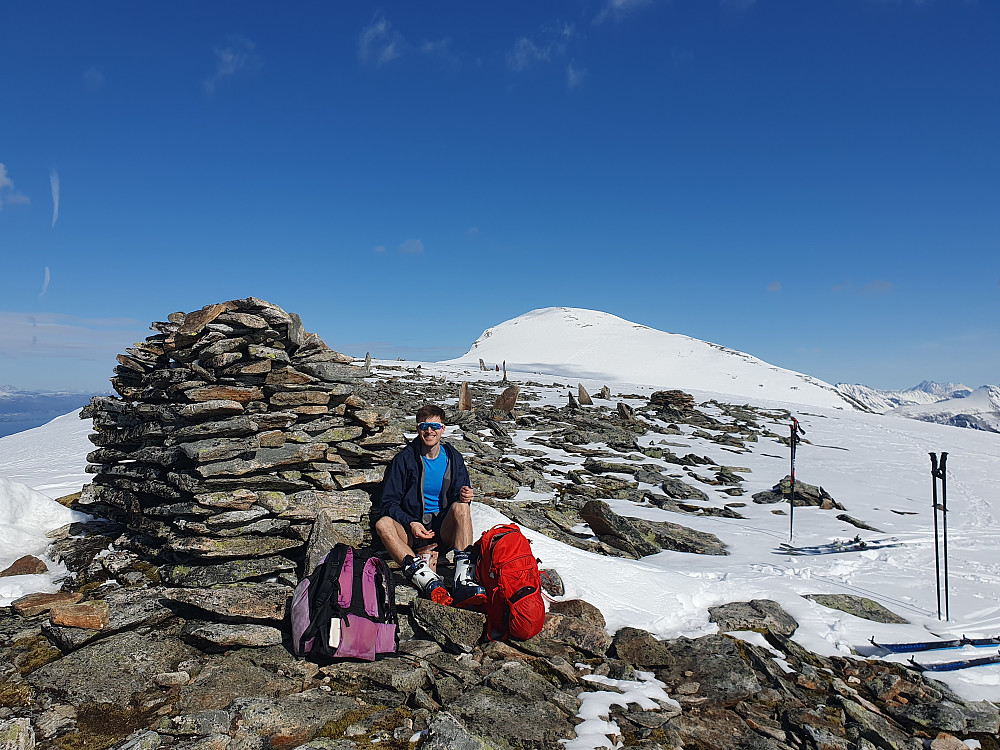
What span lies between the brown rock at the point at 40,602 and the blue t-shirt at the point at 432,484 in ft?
13.2

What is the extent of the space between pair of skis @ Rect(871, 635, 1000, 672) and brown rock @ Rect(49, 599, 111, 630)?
30.0 feet

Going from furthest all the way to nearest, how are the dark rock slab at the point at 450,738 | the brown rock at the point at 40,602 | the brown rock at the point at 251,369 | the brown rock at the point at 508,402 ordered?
1. the brown rock at the point at 508,402
2. the brown rock at the point at 251,369
3. the brown rock at the point at 40,602
4. the dark rock slab at the point at 450,738

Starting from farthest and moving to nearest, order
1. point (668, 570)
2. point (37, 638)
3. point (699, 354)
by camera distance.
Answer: point (699, 354), point (668, 570), point (37, 638)

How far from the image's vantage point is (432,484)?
7.29 meters

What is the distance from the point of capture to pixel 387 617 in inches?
221

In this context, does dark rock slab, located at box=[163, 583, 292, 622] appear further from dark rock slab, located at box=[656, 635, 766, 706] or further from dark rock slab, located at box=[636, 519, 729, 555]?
dark rock slab, located at box=[636, 519, 729, 555]

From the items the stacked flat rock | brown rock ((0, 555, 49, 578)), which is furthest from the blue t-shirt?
brown rock ((0, 555, 49, 578))

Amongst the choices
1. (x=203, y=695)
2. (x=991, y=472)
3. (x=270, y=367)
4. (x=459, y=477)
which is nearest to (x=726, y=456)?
(x=991, y=472)

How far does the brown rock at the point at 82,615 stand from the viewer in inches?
208

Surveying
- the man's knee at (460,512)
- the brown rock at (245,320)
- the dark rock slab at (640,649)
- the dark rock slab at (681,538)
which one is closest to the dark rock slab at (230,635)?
the man's knee at (460,512)

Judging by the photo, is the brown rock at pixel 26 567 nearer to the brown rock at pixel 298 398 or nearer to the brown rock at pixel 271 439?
the brown rock at pixel 271 439

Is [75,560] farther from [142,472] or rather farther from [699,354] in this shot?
[699,354]

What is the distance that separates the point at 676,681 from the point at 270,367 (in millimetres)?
6558

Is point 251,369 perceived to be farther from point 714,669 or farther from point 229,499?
point 714,669
